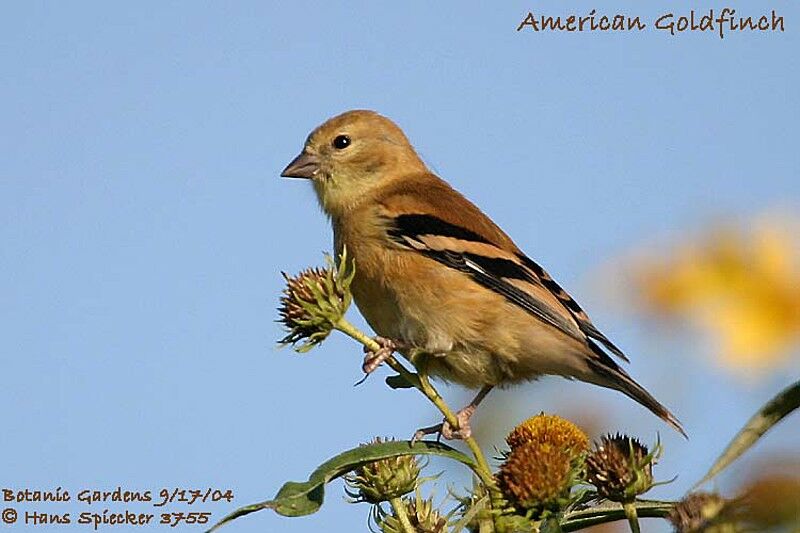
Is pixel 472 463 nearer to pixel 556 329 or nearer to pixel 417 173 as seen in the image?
pixel 556 329

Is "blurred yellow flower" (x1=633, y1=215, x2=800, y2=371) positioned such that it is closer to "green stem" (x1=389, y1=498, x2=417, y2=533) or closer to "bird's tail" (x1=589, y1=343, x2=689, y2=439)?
"green stem" (x1=389, y1=498, x2=417, y2=533)

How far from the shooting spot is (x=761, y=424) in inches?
64.6

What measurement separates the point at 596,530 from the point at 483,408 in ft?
3.79

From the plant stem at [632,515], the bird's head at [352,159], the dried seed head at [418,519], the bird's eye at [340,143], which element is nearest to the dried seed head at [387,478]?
the dried seed head at [418,519]

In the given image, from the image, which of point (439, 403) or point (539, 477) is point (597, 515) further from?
point (439, 403)

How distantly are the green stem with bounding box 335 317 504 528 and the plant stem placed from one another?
29cm

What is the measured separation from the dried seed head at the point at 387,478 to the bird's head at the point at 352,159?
8.21ft

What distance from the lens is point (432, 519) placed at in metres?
2.69

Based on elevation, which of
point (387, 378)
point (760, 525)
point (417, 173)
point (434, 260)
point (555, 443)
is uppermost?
point (417, 173)

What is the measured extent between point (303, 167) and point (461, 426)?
3.03 meters

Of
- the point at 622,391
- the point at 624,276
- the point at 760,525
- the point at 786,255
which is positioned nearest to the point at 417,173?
the point at 622,391

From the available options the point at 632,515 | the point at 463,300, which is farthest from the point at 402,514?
the point at 463,300

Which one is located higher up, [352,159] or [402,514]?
[352,159]

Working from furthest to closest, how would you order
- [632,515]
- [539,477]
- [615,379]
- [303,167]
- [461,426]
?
[303,167]
[615,379]
[461,426]
[539,477]
[632,515]
